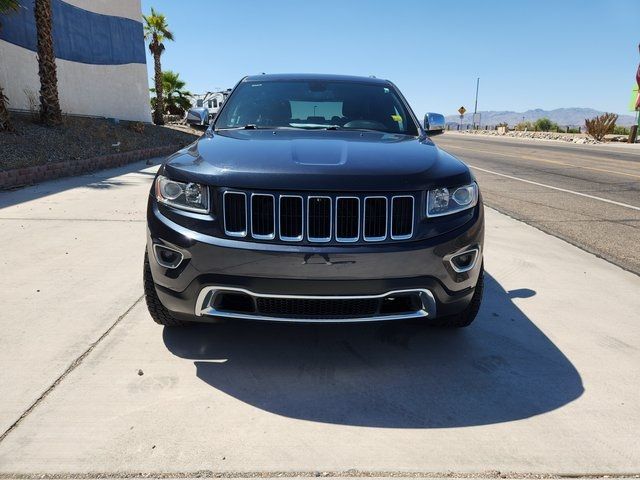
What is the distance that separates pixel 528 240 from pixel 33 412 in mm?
5263

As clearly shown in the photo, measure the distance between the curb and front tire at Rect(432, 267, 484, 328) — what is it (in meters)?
8.52

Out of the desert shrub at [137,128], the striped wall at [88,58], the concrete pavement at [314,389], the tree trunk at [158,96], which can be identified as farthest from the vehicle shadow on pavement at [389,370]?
the tree trunk at [158,96]

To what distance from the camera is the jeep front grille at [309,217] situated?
8.84 feet

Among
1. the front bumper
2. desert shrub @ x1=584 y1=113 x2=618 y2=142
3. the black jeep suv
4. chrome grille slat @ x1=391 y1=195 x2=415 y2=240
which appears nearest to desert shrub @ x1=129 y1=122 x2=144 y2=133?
the black jeep suv

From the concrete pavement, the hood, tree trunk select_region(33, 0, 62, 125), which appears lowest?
the concrete pavement

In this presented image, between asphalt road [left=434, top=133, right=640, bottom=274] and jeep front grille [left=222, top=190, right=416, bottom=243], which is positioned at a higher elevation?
jeep front grille [left=222, top=190, right=416, bottom=243]

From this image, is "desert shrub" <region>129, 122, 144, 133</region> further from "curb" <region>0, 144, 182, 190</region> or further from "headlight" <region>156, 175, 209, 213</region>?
"headlight" <region>156, 175, 209, 213</region>

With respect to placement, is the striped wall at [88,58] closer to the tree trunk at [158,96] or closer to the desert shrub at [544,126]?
the tree trunk at [158,96]

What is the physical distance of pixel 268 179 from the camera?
271 centimetres

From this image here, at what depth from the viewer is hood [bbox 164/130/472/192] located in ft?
8.92

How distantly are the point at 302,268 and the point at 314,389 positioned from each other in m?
0.66

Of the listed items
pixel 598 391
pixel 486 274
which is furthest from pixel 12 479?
pixel 486 274

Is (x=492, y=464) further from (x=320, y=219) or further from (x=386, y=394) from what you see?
(x=320, y=219)

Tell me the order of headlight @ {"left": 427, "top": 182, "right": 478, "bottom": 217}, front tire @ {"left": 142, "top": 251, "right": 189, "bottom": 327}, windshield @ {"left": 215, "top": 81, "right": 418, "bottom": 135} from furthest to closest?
windshield @ {"left": 215, "top": 81, "right": 418, "bottom": 135} < front tire @ {"left": 142, "top": 251, "right": 189, "bottom": 327} < headlight @ {"left": 427, "top": 182, "right": 478, "bottom": 217}
